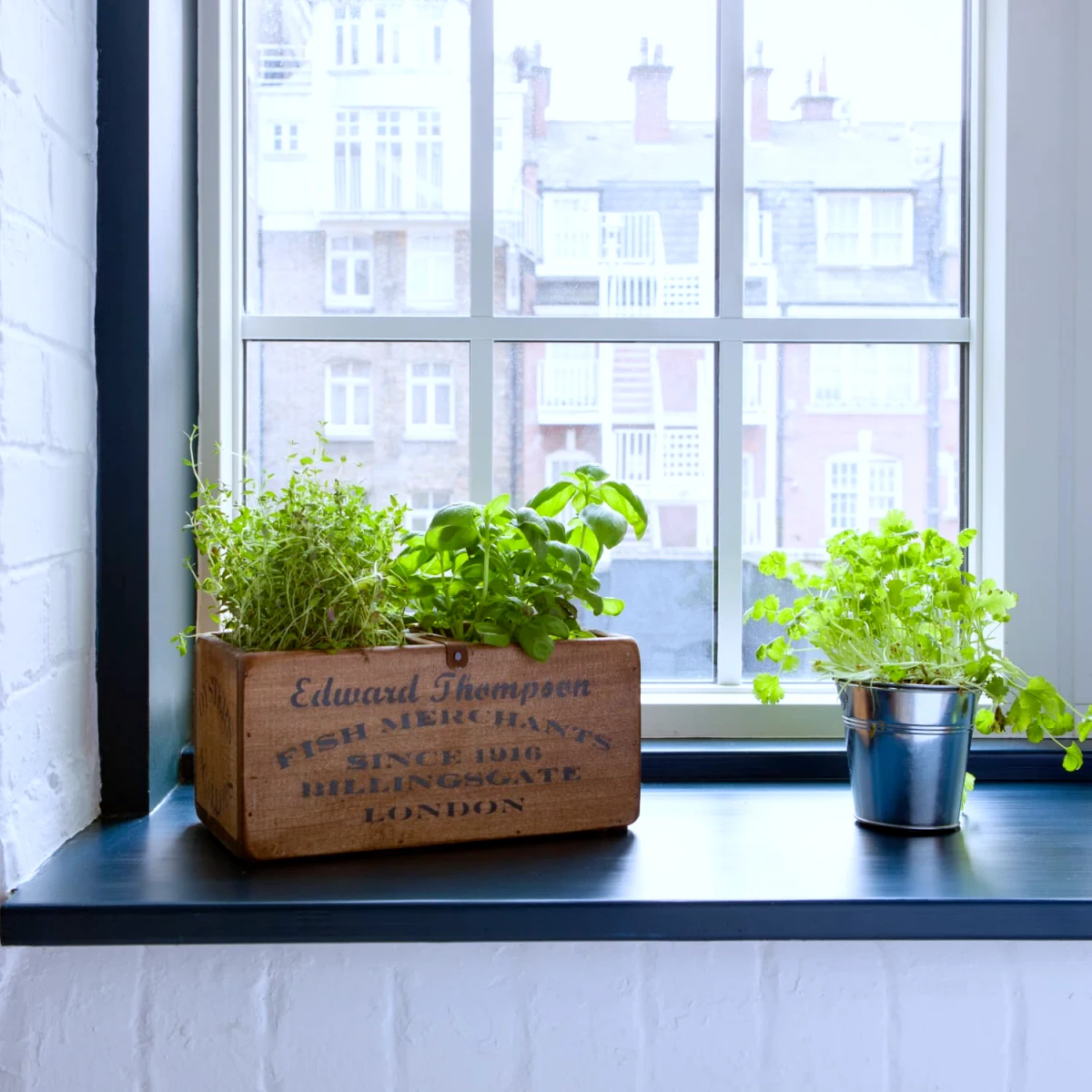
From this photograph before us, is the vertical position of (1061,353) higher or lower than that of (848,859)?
higher

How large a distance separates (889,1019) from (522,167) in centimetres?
112

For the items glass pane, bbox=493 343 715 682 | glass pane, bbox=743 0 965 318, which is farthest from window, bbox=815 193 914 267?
glass pane, bbox=493 343 715 682

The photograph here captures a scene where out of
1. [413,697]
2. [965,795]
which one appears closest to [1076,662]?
[965,795]

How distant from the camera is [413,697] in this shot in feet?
3.36

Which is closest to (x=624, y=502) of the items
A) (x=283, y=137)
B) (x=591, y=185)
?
(x=591, y=185)

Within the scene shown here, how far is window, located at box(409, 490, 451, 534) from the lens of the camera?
1.40 metres

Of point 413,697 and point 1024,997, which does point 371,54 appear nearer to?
point 413,697

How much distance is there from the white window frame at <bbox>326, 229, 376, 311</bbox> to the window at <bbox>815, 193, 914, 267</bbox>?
0.62 m

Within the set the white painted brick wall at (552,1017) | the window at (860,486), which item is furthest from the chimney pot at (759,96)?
the white painted brick wall at (552,1017)

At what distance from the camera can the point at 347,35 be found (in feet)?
4.58

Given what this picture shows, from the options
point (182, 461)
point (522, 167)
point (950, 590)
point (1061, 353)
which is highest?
point (522, 167)

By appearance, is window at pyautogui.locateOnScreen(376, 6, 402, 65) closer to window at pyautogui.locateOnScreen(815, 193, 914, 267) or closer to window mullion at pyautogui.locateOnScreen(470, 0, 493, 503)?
window mullion at pyautogui.locateOnScreen(470, 0, 493, 503)

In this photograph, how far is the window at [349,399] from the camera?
140 centimetres

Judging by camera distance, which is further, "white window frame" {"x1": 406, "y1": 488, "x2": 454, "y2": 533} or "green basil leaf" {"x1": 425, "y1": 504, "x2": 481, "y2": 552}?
"white window frame" {"x1": 406, "y1": 488, "x2": 454, "y2": 533}
